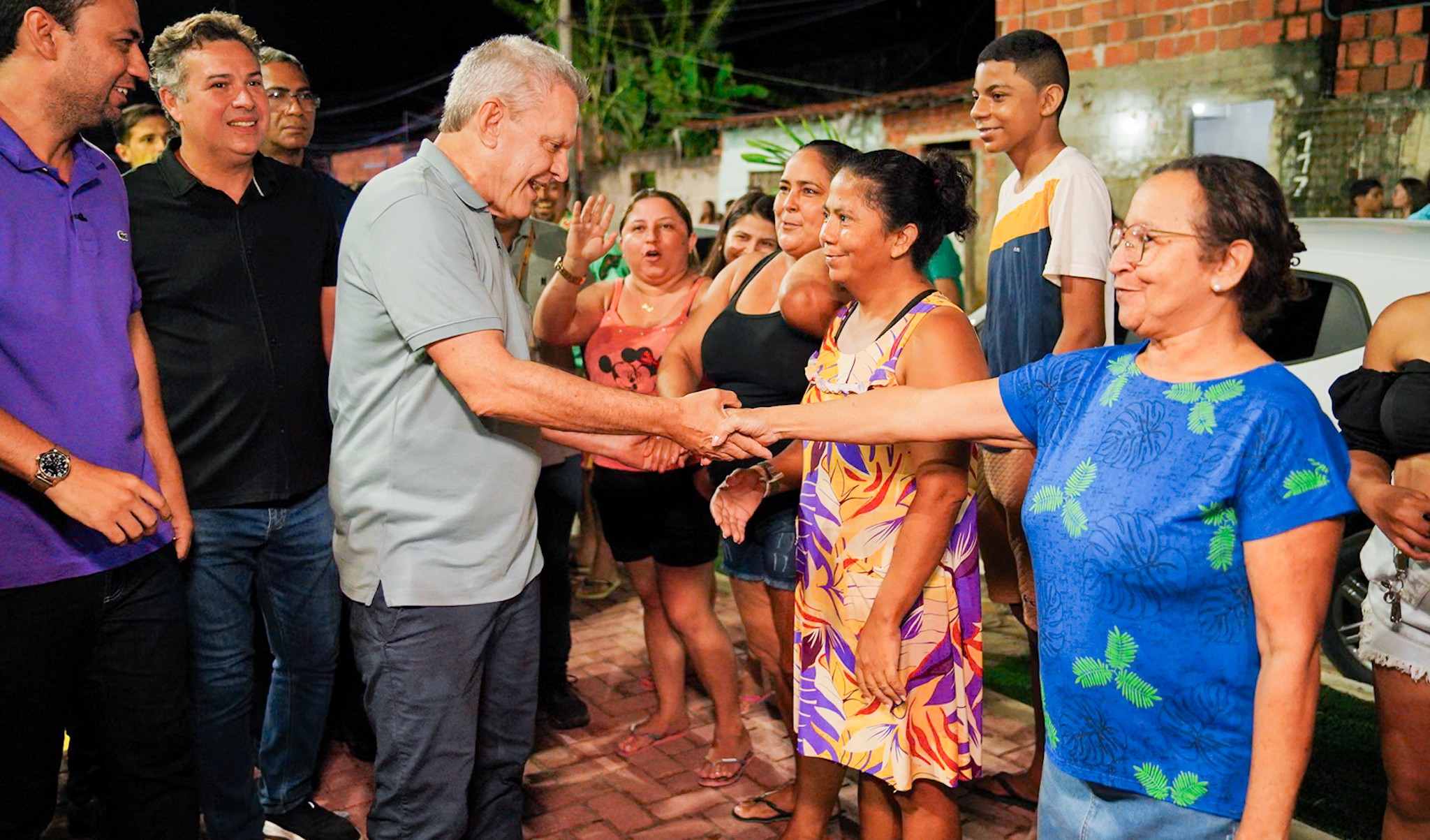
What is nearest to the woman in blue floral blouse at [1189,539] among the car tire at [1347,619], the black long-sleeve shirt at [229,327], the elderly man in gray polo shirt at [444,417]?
the elderly man in gray polo shirt at [444,417]

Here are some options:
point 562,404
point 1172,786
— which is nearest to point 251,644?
point 562,404

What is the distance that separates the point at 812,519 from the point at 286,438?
1.69 metres

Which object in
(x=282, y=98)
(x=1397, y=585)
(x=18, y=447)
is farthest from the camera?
(x=282, y=98)

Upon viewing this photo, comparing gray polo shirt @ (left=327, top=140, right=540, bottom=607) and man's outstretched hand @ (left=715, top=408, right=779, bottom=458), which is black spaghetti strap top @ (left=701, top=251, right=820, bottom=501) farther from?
gray polo shirt @ (left=327, top=140, right=540, bottom=607)

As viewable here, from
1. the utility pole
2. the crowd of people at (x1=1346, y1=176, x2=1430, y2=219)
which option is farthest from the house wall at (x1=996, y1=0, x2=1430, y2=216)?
the utility pole

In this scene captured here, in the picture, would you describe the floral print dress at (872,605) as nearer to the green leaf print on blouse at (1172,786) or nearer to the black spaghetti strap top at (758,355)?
the black spaghetti strap top at (758,355)

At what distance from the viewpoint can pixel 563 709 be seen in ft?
15.4

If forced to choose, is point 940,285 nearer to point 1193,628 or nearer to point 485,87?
point 485,87

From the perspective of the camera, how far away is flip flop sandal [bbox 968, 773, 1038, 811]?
3852 mm

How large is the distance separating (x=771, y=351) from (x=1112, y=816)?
1892mm

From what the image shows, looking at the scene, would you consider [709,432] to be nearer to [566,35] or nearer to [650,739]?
[650,739]

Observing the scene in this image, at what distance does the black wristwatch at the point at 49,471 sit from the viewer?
7.89 feet

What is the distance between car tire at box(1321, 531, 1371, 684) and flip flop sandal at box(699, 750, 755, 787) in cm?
274

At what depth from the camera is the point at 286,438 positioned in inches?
134
